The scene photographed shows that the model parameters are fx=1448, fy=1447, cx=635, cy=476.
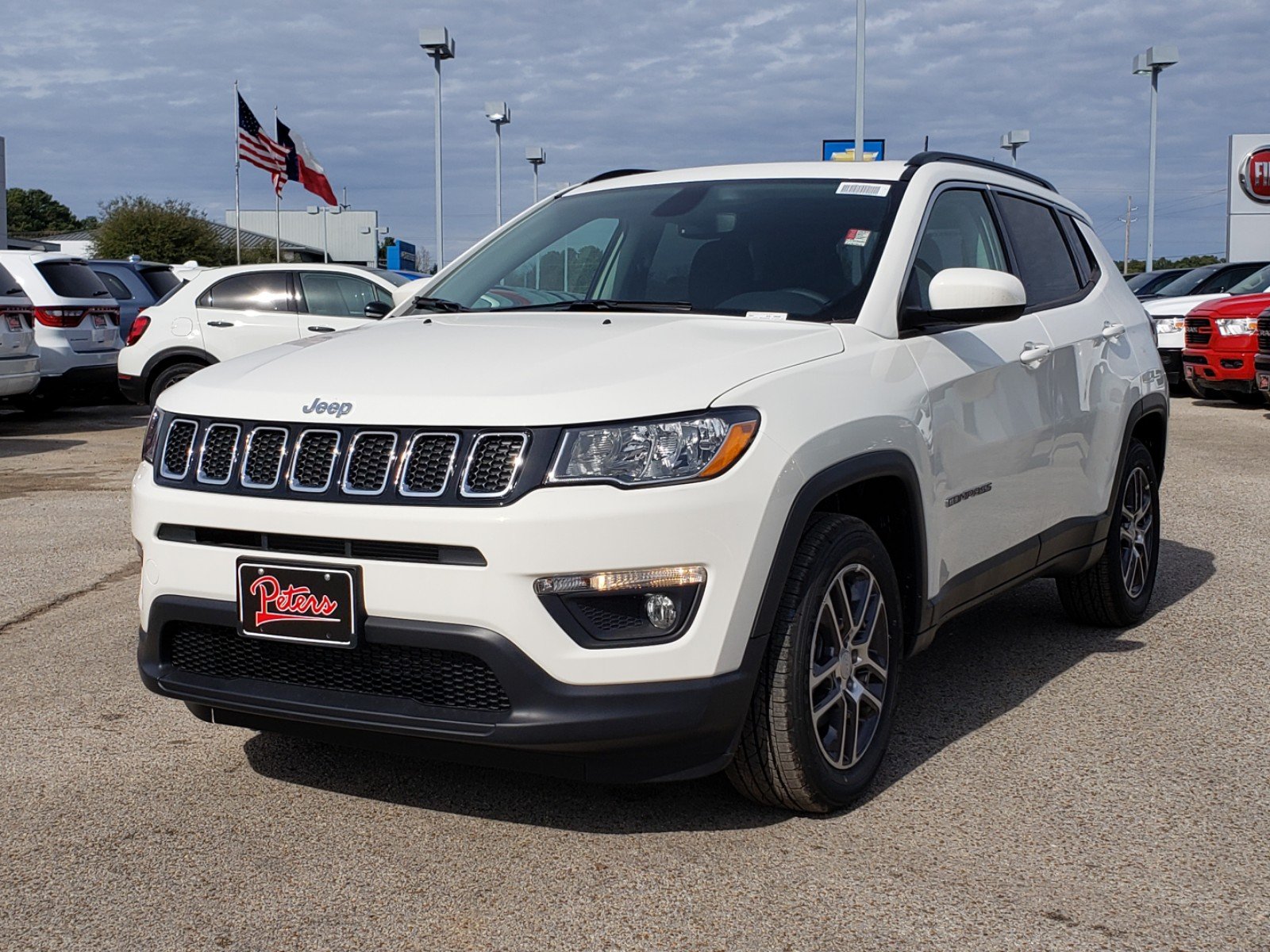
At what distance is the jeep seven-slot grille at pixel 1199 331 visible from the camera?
54.3 feet

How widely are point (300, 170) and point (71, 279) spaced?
15.0m

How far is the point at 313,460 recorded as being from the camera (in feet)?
10.9

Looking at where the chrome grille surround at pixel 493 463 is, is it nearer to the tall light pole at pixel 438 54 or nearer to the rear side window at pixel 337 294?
the rear side window at pixel 337 294

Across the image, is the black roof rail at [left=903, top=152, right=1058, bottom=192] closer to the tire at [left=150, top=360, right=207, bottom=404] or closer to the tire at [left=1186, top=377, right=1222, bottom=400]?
the tire at [left=150, top=360, right=207, bottom=404]

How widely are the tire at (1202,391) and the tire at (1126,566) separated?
12.3 meters

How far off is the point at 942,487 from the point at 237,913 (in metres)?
2.20

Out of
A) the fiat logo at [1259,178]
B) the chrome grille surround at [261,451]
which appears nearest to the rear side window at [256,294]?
the chrome grille surround at [261,451]

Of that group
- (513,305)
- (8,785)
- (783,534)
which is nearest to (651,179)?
(513,305)

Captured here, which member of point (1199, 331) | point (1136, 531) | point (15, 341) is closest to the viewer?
point (1136, 531)

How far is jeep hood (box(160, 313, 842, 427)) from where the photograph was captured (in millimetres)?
3223

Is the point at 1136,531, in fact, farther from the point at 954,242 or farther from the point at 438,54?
the point at 438,54

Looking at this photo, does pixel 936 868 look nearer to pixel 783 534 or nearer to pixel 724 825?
pixel 724 825

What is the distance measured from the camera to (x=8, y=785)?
13.0ft

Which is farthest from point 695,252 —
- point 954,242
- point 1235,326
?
point 1235,326
